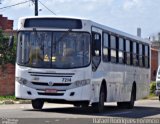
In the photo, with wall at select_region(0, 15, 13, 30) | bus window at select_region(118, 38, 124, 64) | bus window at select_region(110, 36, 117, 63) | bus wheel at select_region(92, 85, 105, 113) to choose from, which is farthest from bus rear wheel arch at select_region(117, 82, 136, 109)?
wall at select_region(0, 15, 13, 30)

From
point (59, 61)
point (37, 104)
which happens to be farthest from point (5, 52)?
point (59, 61)

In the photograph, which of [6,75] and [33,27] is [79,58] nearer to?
[33,27]

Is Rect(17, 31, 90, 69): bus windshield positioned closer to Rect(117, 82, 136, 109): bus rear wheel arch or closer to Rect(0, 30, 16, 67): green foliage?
Rect(117, 82, 136, 109): bus rear wheel arch

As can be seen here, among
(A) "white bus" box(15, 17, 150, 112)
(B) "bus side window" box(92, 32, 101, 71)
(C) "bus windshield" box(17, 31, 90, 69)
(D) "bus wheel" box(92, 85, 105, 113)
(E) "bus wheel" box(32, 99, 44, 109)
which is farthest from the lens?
(E) "bus wheel" box(32, 99, 44, 109)

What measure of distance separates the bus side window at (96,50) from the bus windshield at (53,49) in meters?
0.41

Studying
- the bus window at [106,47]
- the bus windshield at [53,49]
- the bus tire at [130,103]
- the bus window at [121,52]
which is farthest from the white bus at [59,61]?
the bus tire at [130,103]

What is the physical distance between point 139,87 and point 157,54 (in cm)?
3770

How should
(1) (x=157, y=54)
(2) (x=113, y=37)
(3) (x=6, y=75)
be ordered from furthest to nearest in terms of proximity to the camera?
(1) (x=157, y=54) < (3) (x=6, y=75) < (2) (x=113, y=37)

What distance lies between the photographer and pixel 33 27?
2178cm

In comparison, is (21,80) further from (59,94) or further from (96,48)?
(96,48)

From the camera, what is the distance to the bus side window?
21.9 m

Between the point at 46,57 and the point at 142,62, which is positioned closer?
the point at 46,57

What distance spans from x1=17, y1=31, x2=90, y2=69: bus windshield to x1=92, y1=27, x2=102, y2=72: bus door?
0.41m

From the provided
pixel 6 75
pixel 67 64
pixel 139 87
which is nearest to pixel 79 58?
pixel 67 64
